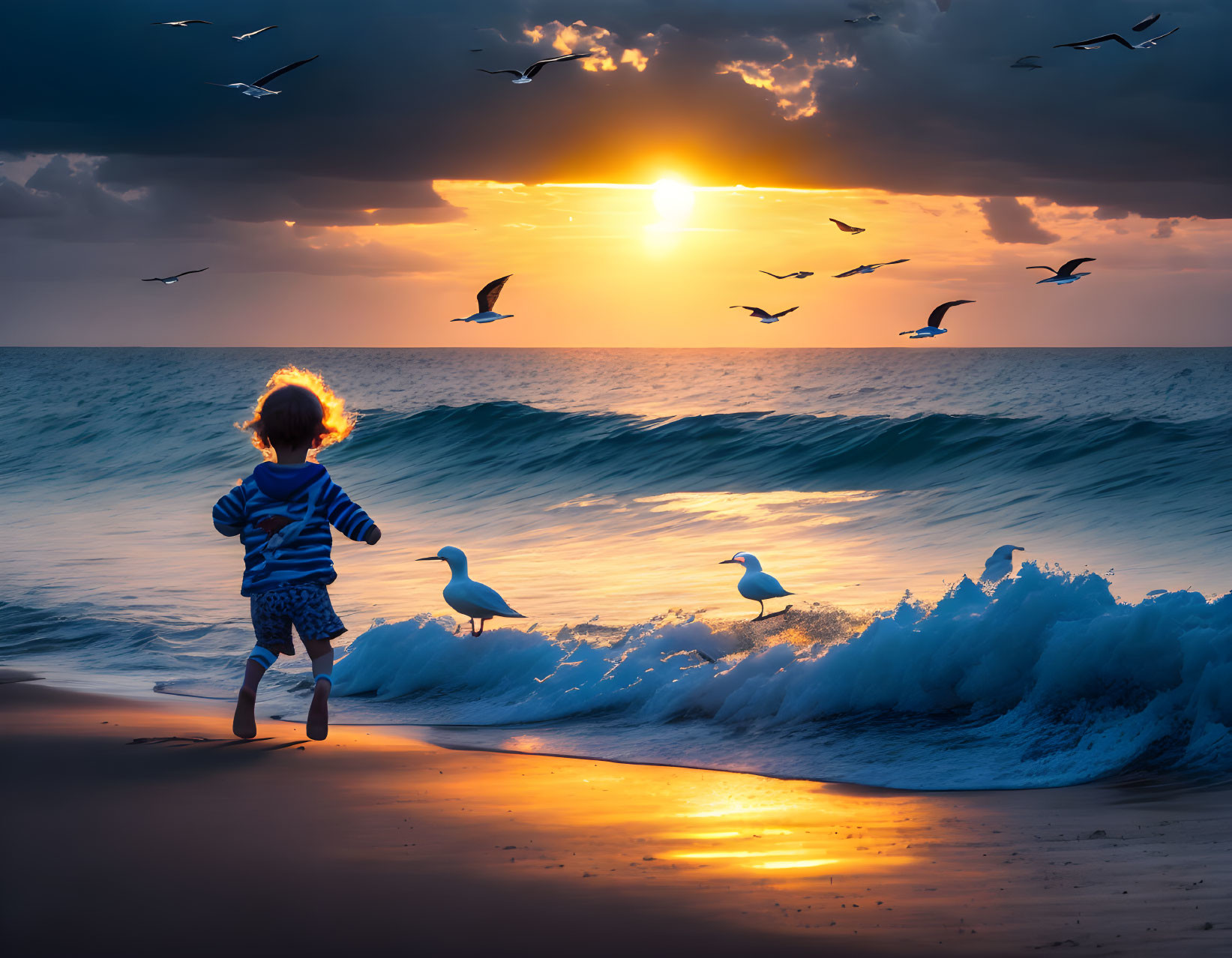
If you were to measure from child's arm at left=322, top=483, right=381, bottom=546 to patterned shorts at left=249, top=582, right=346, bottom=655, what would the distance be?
292 mm

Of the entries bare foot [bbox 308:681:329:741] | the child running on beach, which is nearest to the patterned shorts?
the child running on beach

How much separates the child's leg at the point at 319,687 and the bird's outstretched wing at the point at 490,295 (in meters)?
9.07

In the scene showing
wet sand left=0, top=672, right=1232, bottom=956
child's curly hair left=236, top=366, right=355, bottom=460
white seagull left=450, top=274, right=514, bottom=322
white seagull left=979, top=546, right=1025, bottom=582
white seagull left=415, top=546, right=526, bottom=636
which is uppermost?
white seagull left=450, top=274, right=514, bottom=322

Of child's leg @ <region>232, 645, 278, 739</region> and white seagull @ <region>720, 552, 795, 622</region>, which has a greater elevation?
white seagull @ <region>720, 552, 795, 622</region>

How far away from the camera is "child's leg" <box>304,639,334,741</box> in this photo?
17.3 feet

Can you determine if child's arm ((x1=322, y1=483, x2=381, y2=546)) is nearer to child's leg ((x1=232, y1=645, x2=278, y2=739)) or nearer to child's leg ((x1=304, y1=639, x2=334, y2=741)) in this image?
child's leg ((x1=304, y1=639, x2=334, y2=741))

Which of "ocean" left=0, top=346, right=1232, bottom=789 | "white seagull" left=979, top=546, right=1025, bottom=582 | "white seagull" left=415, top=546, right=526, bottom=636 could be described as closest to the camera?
"ocean" left=0, top=346, right=1232, bottom=789

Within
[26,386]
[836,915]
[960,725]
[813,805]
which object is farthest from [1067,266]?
[26,386]

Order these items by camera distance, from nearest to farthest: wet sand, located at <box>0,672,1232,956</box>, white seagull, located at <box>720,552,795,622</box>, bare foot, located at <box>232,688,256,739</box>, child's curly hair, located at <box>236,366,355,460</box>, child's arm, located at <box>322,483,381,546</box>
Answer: wet sand, located at <box>0,672,1232,956</box>, child's arm, located at <box>322,483,381,546</box>, child's curly hair, located at <box>236,366,355,460</box>, bare foot, located at <box>232,688,256,739</box>, white seagull, located at <box>720,552,795,622</box>

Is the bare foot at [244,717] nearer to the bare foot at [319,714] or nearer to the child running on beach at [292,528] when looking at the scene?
the child running on beach at [292,528]

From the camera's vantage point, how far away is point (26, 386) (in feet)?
218

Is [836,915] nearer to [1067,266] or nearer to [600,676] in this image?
[600,676]

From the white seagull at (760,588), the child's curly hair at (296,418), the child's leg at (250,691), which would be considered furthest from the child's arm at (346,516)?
the white seagull at (760,588)

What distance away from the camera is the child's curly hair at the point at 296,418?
205 inches
